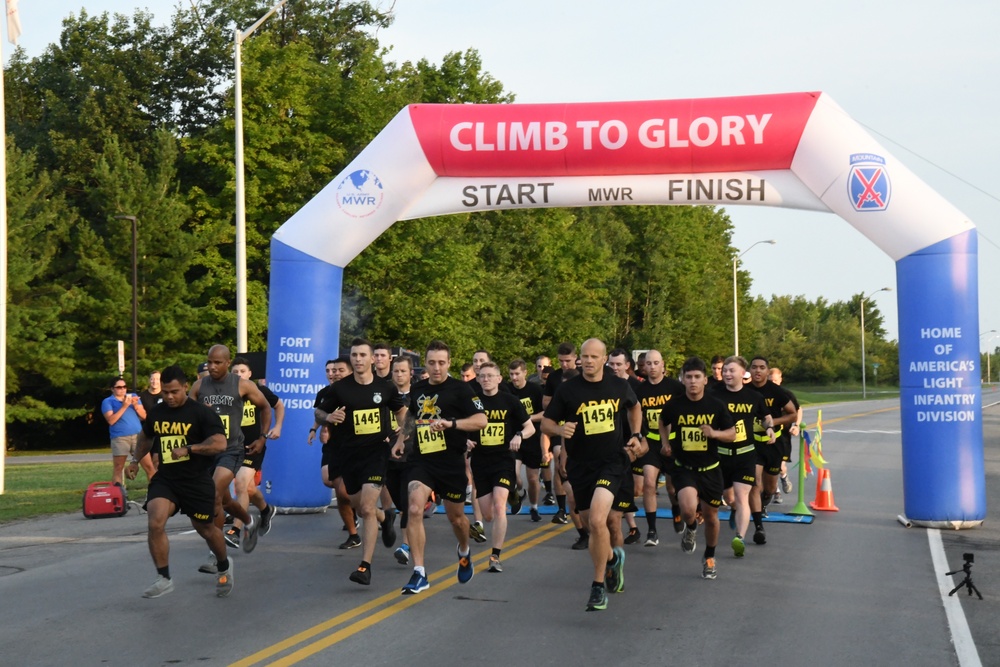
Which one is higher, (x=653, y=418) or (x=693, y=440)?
(x=653, y=418)

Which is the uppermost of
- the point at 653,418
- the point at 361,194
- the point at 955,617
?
the point at 361,194

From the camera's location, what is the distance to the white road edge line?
7.53 meters

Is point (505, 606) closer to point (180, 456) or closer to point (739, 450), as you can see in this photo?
point (180, 456)

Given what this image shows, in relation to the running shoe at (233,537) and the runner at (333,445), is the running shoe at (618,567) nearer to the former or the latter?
the runner at (333,445)

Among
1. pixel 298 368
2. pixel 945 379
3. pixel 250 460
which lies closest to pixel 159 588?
pixel 250 460

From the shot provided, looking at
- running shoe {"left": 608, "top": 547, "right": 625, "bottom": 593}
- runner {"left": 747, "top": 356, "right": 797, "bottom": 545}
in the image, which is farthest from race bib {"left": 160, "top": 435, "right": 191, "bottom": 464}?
runner {"left": 747, "top": 356, "right": 797, "bottom": 545}

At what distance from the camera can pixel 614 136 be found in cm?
1529

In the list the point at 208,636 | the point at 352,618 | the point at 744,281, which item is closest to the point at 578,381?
the point at 352,618

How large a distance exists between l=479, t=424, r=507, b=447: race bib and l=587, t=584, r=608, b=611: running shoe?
268cm

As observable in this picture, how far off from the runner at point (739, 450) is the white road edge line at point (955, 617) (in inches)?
72.3

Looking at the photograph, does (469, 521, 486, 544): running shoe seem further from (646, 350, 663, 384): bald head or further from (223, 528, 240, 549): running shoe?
(646, 350, 663, 384): bald head

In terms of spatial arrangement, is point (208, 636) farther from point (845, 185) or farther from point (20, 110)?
point (20, 110)

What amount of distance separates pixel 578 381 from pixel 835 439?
2685 cm

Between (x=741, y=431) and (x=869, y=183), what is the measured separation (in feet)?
13.5
